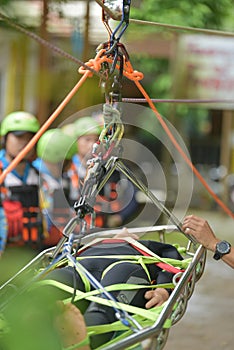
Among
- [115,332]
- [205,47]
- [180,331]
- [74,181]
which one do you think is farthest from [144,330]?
[205,47]

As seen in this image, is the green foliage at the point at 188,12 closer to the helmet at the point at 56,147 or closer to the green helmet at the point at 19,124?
the helmet at the point at 56,147

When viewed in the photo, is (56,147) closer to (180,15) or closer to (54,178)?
(54,178)

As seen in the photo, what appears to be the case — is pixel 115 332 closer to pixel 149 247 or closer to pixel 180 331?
pixel 149 247

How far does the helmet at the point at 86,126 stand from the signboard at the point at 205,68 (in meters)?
4.94

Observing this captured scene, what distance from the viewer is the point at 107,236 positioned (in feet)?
11.1

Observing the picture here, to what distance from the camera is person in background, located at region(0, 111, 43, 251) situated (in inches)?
173

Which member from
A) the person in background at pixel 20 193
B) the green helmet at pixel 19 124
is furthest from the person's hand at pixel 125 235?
the green helmet at pixel 19 124

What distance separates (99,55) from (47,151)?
8.34 ft

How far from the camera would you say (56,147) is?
5.25m

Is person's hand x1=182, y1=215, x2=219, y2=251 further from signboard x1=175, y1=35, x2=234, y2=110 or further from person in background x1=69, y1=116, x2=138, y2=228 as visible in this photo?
signboard x1=175, y1=35, x2=234, y2=110

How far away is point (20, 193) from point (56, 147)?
0.80 meters

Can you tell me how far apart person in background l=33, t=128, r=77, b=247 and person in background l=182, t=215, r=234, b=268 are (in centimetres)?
168

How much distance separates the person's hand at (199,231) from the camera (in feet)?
9.55

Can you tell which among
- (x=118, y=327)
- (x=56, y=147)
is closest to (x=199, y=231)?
(x=118, y=327)
